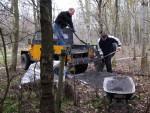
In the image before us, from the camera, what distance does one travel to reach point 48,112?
5.80 metres

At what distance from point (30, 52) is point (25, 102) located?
7.95 m

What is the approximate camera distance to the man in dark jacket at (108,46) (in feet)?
45.8

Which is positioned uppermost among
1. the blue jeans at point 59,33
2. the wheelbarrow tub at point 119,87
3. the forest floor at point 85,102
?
the blue jeans at point 59,33

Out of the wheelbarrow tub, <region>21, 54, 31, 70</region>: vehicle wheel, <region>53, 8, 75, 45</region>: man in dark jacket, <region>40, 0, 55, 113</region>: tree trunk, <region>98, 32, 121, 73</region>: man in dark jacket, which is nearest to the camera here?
<region>40, 0, 55, 113</region>: tree trunk

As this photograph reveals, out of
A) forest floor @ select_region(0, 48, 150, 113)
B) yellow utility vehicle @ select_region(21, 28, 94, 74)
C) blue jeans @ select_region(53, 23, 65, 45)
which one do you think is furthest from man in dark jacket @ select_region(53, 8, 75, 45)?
forest floor @ select_region(0, 48, 150, 113)

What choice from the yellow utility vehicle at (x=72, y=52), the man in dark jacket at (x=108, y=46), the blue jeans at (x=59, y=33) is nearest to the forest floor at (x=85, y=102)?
the yellow utility vehicle at (x=72, y=52)

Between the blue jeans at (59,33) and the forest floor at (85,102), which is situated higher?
the blue jeans at (59,33)

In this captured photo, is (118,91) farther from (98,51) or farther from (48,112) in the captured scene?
(98,51)

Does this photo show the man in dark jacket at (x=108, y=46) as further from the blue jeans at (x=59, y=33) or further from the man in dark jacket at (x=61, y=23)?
the blue jeans at (x=59, y=33)

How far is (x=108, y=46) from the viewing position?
1412cm

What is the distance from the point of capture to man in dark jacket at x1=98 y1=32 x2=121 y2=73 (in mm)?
13945

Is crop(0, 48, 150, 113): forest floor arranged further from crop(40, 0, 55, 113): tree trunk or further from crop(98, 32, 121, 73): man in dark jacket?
crop(98, 32, 121, 73): man in dark jacket

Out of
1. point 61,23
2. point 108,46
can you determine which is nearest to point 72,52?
point 61,23

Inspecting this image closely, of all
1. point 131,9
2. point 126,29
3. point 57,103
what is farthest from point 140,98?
point 126,29
